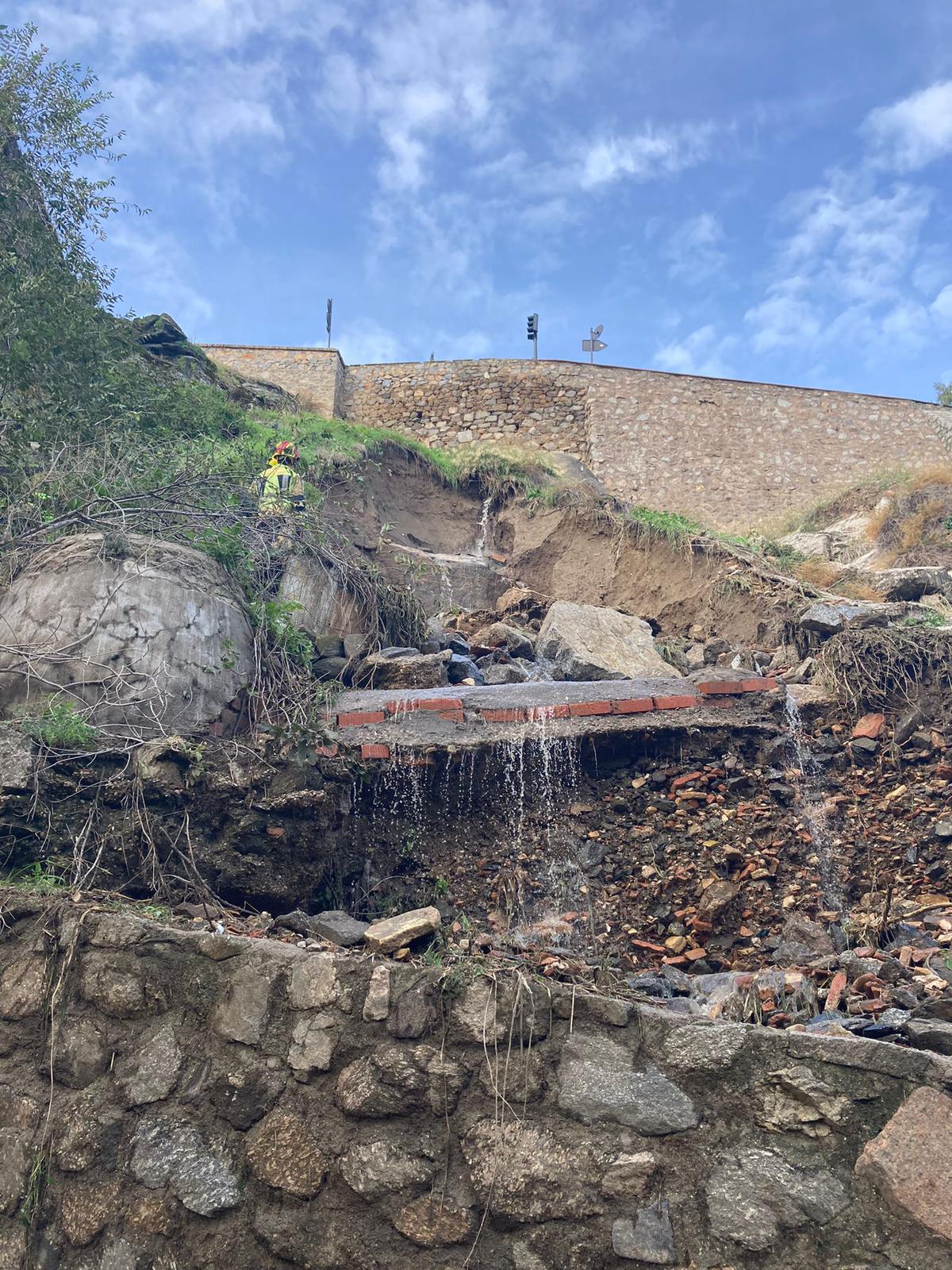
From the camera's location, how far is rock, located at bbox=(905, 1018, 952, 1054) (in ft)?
8.36

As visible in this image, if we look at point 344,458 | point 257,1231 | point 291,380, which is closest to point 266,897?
point 257,1231

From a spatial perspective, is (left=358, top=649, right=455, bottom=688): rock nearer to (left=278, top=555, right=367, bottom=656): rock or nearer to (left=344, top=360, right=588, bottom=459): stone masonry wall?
(left=278, top=555, right=367, bottom=656): rock

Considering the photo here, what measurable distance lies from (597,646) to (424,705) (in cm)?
235

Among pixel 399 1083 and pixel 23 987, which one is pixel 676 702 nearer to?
pixel 399 1083

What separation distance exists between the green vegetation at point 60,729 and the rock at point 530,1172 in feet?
9.15

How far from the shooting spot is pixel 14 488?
6.73m

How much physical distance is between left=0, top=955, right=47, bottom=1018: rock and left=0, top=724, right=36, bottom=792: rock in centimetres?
117

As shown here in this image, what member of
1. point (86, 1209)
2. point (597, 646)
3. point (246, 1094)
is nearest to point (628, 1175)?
point (246, 1094)

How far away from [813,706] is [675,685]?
0.91 metres

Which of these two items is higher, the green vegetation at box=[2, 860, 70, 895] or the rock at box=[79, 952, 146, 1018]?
the green vegetation at box=[2, 860, 70, 895]

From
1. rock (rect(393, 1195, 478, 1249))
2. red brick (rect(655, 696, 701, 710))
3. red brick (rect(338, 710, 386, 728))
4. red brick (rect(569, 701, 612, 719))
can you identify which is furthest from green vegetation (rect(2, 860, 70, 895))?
red brick (rect(655, 696, 701, 710))

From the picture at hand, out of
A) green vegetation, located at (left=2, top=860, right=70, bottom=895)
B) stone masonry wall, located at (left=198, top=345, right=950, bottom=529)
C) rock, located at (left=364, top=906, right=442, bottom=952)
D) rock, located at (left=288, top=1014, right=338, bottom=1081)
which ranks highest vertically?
stone masonry wall, located at (left=198, top=345, right=950, bottom=529)

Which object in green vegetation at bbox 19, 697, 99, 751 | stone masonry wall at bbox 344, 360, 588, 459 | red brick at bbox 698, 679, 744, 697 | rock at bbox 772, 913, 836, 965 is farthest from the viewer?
stone masonry wall at bbox 344, 360, 588, 459

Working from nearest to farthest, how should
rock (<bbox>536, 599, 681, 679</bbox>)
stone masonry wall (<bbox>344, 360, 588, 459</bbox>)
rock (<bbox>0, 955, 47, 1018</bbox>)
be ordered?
rock (<bbox>0, 955, 47, 1018</bbox>) < rock (<bbox>536, 599, 681, 679</bbox>) < stone masonry wall (<bbox>344, 360, 588, 459</bbox>)
